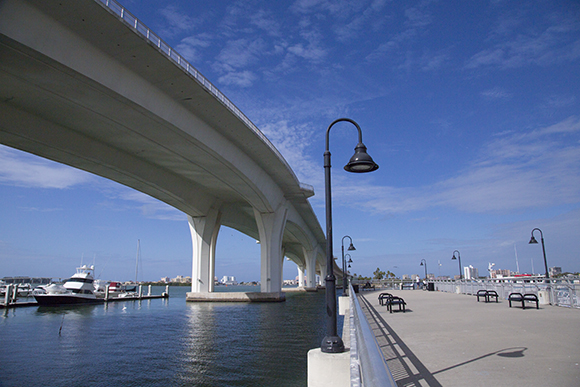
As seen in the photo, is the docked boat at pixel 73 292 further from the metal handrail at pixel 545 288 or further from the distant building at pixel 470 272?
the distant building at pixel 470 272

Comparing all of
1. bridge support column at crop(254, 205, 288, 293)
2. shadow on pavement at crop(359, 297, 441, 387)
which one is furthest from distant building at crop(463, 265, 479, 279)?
shadow on pavement at crop(359, 297, 441, 387)

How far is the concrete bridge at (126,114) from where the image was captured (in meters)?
16.5

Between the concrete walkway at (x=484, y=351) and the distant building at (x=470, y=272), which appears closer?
the concrete walkway at (x=484, y=351)

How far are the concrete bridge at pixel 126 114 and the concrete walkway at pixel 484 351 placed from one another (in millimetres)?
17246

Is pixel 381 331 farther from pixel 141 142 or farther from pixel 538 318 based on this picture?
pixel 141 142

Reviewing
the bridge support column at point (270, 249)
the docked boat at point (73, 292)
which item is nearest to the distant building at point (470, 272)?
the bridge support column at point (270, 249)

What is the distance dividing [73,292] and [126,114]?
32729mm

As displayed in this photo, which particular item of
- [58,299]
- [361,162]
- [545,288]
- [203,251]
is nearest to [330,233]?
[361,162]

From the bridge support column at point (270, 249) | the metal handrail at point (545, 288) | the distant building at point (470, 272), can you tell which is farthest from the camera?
the distant building at point (470, 272)

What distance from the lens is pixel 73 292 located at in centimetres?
4538

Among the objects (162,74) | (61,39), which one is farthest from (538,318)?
(61,39)

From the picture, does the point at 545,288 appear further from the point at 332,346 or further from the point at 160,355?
the point at 160,355

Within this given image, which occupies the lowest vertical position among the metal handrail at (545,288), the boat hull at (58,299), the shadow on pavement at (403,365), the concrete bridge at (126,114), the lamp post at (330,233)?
the boat hull at (58,299)

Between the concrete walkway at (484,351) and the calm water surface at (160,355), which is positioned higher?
the concrete walkway at (484,351)
